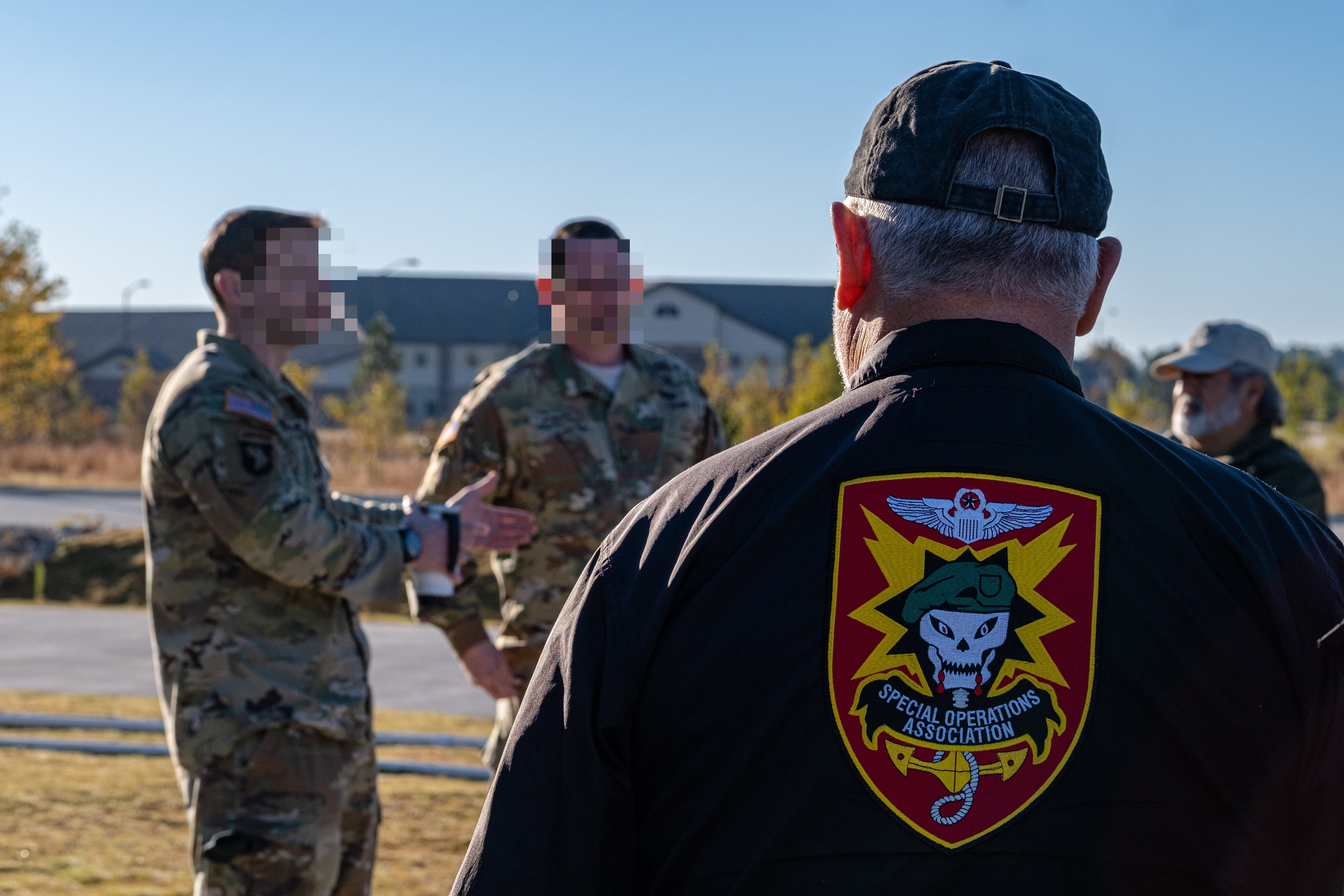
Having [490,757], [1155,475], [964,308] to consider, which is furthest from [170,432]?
[1155,475]

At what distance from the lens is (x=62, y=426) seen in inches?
1553

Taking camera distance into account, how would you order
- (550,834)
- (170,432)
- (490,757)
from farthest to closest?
1. (490,757)
2. (170,432)
3. (550,834)

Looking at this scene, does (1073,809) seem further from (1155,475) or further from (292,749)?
(292,749)

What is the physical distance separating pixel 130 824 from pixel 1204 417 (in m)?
5.04

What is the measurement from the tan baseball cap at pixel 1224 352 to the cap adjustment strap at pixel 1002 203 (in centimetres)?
421

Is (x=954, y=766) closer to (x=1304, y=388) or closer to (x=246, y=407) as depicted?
(x=246, y=407)

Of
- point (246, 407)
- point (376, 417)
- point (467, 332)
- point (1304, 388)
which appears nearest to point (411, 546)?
point (246, 407)

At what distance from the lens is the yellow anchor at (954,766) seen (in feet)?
4.08

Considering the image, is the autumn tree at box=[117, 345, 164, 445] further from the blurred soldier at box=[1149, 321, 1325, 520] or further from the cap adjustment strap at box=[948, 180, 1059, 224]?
the cap adjustment strap at box=[948, 180, 1059, 224]

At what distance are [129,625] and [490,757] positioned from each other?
10274 millimetres

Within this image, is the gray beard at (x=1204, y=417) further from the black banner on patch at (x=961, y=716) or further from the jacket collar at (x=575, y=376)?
the black banner on patch at (x=961, y=716)

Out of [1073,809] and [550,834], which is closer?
[1073,809]

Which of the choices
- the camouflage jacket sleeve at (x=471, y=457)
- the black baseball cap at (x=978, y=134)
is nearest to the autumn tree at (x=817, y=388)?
the camouflage jacket sleeve at (x=471, y=457)

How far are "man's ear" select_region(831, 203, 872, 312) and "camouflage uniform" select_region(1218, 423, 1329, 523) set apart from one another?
3871mm
